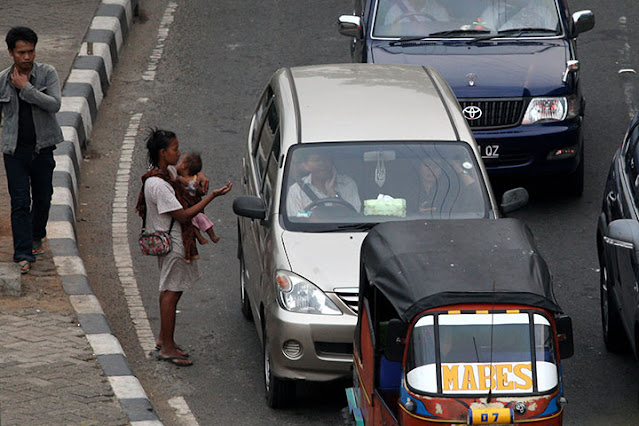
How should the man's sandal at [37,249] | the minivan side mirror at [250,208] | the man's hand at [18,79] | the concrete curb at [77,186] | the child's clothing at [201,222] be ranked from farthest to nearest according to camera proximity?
the man's sandal at [37,249] → the man's hand at [18,79] → the child's clothing at [201,222] → the minivan side mirror at [250,208] → the concrete curb at [77,186]

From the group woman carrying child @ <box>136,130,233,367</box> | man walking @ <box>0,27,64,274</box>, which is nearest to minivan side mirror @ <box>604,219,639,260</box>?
woman carrying child @ <box>136,130,233,367</box>

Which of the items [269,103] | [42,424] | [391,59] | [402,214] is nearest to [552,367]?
[402,214]

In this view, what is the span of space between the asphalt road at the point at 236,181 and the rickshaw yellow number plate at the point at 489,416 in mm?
2438

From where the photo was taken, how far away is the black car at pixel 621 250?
8078 millimetres

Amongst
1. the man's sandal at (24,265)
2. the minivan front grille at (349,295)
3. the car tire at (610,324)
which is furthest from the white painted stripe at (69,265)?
the car tire at (610,324)

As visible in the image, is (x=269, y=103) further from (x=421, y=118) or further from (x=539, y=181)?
(x=539, y=181)

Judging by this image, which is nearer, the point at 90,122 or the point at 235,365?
the point at 235,365

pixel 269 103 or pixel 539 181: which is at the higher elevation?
pixel 269 103

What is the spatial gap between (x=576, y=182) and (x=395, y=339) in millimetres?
6347

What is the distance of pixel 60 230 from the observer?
11055 mm

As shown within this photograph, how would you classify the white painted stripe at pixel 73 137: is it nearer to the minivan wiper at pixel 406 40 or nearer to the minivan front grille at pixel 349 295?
the minivan wiper at pixel 406 40

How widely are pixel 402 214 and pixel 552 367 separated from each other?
2.47 metres

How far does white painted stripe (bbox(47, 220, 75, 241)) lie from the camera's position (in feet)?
Answer: 35.9

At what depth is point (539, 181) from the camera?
12.8 metres
